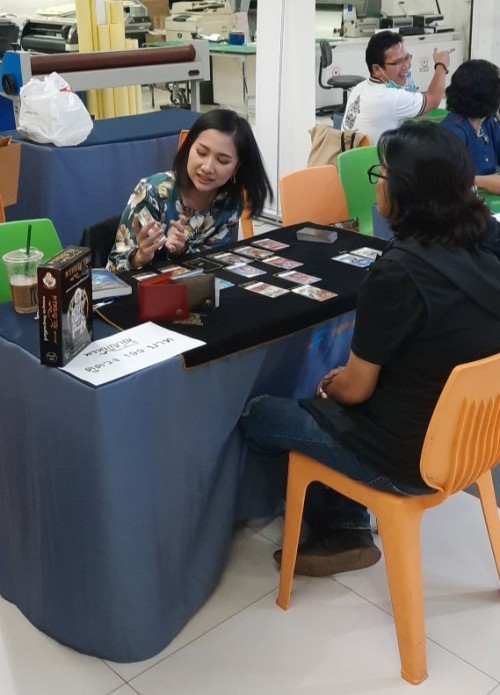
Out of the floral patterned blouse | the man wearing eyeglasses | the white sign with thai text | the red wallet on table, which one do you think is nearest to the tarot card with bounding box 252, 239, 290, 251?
the floral patterned blouse

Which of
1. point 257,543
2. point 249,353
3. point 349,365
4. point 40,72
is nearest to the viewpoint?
point 349,365

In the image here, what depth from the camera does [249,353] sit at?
6.41 ft

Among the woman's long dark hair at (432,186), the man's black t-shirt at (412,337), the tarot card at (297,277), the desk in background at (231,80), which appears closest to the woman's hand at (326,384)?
the man's black t-shirt at (412,337)

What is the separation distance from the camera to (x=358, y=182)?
3.36m

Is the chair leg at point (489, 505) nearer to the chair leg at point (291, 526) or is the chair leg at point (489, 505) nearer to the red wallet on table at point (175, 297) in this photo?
the chair leg at point (291, 526)

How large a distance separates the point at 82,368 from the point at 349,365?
0.59 metres

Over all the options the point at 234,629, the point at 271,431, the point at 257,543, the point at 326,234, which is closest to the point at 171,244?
the point at 326,234

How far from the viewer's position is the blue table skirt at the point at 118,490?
66.4 inches

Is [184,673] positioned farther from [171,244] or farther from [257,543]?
[171,244]

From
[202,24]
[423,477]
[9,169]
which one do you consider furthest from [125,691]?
[202,24]

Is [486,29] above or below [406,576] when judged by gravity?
above

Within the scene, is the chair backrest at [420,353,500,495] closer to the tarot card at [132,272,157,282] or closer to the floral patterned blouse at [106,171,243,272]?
the tarot card at [132,272,157,282]

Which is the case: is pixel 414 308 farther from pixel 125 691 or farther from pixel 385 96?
pixel 385 96

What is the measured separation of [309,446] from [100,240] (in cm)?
110
